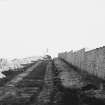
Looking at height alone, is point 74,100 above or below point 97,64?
below

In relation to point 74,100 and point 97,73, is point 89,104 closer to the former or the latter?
point 74,100

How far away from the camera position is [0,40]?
172500 millimetres

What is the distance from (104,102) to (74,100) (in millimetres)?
1769

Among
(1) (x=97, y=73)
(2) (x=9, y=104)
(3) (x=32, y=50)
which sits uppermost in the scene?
(3) (x=32, y=50)

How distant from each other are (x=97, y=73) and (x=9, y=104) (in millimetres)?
12308

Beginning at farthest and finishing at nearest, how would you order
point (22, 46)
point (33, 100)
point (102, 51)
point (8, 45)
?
point (22, 46)
point (8, 45)
point (102, 51)
point (33, 100)

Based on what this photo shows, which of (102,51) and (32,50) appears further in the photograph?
(32,50)

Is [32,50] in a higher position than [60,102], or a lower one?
higher

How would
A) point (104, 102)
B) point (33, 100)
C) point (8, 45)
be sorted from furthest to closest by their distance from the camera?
point (8, 45)
point (33, 100)
point (104, 102)

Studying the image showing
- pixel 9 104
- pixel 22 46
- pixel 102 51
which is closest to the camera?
pixel 9 104

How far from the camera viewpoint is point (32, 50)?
197250 millimetres

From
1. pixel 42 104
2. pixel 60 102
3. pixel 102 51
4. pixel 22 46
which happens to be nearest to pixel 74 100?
pixel 60 102

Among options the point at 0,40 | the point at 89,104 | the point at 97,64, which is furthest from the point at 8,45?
the point at 89,104

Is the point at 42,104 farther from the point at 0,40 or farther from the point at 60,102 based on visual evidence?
the point at 0,40
